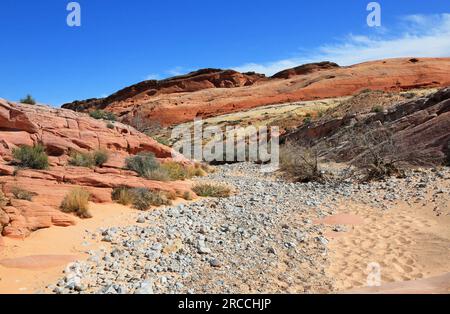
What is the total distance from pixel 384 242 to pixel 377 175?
570cm

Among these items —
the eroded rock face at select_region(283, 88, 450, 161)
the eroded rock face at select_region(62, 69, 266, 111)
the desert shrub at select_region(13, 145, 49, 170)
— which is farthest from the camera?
the eroded rock face at select_region(62, 69, 266, 111)

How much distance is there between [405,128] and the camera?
55.3 ft

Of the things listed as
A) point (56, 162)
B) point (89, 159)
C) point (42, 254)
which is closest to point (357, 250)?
point (42, 254)

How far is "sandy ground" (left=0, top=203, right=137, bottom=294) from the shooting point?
522 cm

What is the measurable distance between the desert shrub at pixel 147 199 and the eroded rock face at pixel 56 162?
502 millimetres

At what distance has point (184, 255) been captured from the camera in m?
6.51

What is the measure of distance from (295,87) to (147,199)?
4611 centimetres

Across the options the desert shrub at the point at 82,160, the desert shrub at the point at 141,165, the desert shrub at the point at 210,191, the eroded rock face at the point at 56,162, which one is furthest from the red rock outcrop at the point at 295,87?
the desert shrub at the point at 82,160

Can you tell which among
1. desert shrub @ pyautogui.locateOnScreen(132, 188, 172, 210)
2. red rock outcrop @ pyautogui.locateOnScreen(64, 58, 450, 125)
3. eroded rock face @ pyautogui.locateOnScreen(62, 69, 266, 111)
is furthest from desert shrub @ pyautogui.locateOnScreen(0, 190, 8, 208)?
eroded rock face @ pyautogui.locateOnScreen(62, 69, 266, 111)

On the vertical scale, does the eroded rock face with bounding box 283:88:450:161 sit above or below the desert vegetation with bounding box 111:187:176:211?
above

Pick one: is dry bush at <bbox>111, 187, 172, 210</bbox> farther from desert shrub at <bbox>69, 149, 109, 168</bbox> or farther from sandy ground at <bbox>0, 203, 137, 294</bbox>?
desert shrub at <bbox>69, 149, 109, 168</bbox>

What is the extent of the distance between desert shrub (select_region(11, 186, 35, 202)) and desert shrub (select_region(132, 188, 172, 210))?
2292 mm

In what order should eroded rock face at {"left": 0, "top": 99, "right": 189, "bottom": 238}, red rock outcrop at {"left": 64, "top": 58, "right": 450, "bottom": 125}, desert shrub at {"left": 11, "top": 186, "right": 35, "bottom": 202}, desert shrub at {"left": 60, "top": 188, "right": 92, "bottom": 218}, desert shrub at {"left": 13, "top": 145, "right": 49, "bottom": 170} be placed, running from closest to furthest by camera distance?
eroded rock face at {"left": 0, "top": 99, "right": 189, "bottom": 238}, desert shrub at {"left": 11, "top": 186, "right": 35, "bottom": 202}, desert shrub at {"left": 60, "top": 188, "right": 92, "bottom": 218}, desert shrub at {"left": 13, "top": 145, "right": 49, "bottom": 170}, red rock outcrop at {"left": 64, "top": 58, "right": 450, "bottom": 125}
